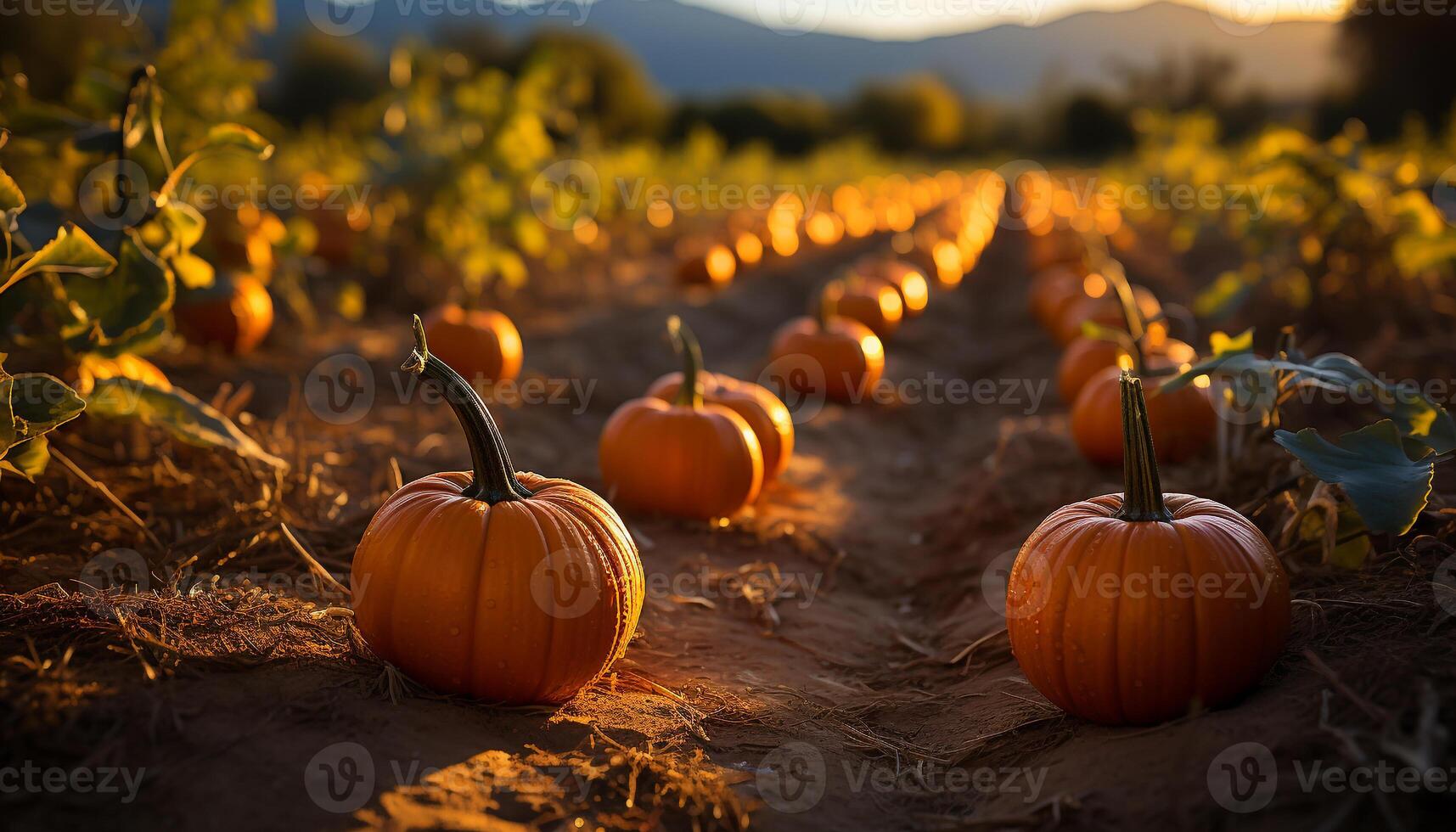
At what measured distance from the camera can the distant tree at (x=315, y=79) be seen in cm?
4319

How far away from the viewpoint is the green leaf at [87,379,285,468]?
343 cm

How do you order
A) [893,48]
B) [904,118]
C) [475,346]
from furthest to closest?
[893,48], [904,118], [475,346]

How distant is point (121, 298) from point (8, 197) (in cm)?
64

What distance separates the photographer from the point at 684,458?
14.9ft

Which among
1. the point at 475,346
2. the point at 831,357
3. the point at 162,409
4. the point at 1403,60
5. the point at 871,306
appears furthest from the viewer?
the point at 1403,60

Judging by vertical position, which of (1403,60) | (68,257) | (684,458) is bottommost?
(684,458)

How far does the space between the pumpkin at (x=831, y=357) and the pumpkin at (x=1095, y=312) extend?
186cm

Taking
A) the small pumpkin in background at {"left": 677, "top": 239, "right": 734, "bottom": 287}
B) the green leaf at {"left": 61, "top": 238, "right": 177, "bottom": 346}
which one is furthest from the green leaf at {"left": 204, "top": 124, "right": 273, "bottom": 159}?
the small pumpkin in background at {"left": 677, "top": 239, "right": 734, "bottom": 287}

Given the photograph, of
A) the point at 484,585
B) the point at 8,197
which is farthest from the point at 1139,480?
the point at 8,197

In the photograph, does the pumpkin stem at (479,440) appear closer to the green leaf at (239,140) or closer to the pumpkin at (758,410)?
the green leaf at (239,140)

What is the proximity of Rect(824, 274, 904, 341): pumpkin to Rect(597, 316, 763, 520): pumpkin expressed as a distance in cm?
459

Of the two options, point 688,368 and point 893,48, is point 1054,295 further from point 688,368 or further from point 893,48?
point 893,48

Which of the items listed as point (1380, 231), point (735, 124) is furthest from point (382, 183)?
point (735, 124)

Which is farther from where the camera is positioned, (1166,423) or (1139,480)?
(1166,423)
